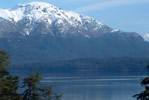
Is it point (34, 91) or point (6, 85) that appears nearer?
point (6, 85)

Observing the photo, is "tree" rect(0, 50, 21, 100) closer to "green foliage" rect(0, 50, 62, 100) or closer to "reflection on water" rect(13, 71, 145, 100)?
"green foliage" rect(0, 50, 62, 100)

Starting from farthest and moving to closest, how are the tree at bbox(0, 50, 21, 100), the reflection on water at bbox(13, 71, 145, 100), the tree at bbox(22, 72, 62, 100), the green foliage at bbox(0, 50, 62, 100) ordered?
the reflection on water at bbox(13, 71, 145, 100) → the tree at bbox(22, 72, 62, 100) → the green foliage at bbox(0, 50, 62, 100) → the tree at bbox(0, 50, 21, 100)

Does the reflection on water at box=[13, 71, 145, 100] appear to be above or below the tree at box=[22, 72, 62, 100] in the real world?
above

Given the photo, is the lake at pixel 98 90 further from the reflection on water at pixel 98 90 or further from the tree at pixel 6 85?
the tree at pixel 6 85

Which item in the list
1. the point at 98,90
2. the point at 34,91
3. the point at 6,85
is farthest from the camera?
the point at 98,90

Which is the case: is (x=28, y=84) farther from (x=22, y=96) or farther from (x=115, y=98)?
(x=115, y=98)

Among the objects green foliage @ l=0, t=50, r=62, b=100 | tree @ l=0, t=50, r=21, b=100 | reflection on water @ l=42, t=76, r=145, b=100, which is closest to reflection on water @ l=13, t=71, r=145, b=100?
reflection on water @ l=42, t=76, r=145, b=100

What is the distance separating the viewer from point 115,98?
247 feet

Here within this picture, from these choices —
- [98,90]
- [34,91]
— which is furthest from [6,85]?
[98,90]

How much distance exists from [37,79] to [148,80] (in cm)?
590

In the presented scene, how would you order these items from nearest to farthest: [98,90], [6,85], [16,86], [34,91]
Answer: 1. [6,85]
2. [34,91]
3. [16,86]
4. [98,90]

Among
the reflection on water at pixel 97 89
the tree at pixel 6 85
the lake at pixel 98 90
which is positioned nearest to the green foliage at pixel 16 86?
the tree at pixel 6 85

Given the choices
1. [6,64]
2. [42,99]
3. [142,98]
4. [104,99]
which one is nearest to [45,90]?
[42,99]

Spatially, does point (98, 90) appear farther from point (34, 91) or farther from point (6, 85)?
point (6, 85)
